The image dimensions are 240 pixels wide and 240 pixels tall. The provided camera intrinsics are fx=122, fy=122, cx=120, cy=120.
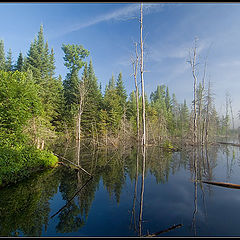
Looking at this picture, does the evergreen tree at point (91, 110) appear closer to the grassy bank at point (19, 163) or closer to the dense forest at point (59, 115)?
the dense forest at point (59, 115)

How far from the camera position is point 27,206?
12.1 feet

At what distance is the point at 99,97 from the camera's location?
3231 centimetres

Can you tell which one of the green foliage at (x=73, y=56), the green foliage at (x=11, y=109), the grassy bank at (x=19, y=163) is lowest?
the grassy bank at (x=19, y=163)

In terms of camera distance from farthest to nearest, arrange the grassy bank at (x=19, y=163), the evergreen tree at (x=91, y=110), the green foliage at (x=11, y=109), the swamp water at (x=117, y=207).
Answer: the evergreen tree at (x=91, y=110) < the green foliage at (x=11, y=109) < the grassy bank at (x=19, y=163) < the swamp water at (x=117, y=207)

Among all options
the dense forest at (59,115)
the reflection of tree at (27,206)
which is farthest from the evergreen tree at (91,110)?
the reflection of tree at (27,206)

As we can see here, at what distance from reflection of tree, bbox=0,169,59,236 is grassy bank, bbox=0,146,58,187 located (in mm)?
465

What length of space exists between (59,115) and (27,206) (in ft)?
87.3

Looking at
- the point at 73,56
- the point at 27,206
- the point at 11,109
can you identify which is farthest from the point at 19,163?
the point at 73,56

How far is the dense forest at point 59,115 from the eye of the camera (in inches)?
273

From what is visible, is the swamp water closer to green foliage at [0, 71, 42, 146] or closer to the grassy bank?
the grassy bank

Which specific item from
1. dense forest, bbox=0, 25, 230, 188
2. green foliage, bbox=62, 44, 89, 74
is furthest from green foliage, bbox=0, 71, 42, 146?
green foliage, bbox=62, 44, 89, 74

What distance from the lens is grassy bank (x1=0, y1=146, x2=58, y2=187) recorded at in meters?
5.20

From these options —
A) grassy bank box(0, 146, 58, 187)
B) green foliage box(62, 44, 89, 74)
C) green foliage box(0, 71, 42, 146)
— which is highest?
green foliage box(62, 44, 89, 74)

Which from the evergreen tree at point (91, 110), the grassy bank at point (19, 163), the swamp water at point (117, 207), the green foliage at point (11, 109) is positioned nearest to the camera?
the swamp water at point (117, 207)
